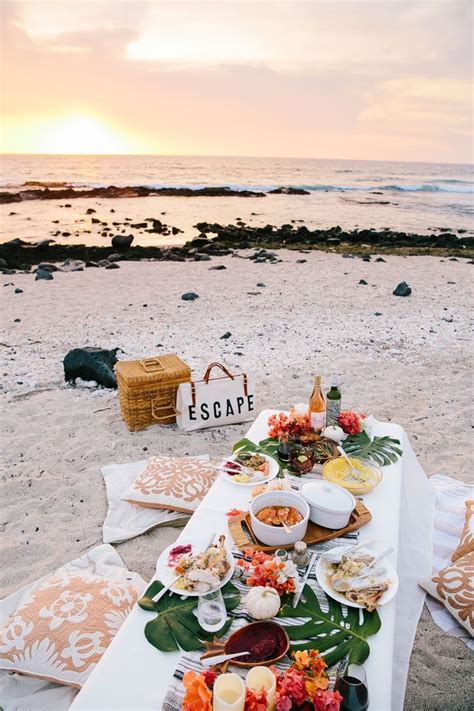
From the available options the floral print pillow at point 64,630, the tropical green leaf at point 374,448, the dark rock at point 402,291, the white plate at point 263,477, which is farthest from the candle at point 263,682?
the dark rock at point 402,291

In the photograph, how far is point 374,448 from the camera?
129 inches

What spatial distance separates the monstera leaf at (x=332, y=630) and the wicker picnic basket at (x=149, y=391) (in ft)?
11.2

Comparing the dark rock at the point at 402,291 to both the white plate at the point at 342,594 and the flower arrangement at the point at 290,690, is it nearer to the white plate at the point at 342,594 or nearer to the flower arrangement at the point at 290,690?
the white plate at the point at 342,594

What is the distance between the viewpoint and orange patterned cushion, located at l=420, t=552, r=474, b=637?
2830mm

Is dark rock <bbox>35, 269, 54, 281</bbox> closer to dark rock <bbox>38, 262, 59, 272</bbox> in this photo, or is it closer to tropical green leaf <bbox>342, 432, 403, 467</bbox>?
dark rock <bbox>38, 262, 59, 272</bbox>

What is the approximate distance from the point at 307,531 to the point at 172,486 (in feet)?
5.71

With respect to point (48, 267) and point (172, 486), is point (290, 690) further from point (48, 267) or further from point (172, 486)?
point (48, 267)

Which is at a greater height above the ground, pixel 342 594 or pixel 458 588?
pixel 342 594

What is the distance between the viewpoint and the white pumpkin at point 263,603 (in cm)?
192

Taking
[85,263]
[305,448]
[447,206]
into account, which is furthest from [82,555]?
[447,206]

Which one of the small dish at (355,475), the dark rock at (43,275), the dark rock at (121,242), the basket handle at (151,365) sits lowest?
the dark rock at (43,275)

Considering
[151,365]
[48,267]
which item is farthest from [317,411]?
[48,267]

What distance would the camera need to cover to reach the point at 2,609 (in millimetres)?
3010

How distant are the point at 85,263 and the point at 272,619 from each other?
15.0m
